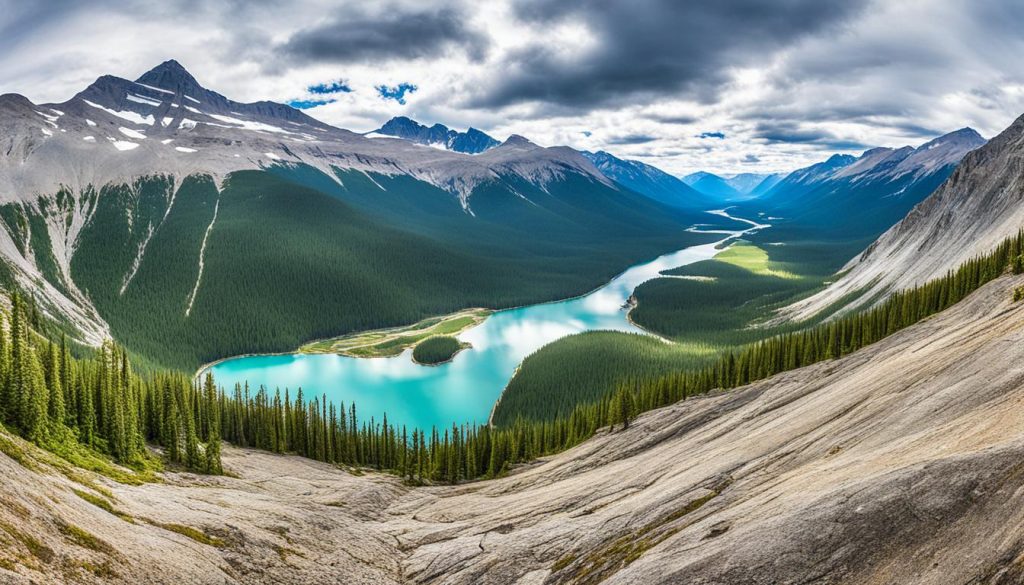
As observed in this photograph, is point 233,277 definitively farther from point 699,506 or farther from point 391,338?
point 699,506

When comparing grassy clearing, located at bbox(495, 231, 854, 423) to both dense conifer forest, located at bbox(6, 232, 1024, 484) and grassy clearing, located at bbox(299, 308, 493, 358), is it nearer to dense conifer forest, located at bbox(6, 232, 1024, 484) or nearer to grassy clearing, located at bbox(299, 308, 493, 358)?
dense conifer forest, located at bbox(6, 232, 1024, 484)

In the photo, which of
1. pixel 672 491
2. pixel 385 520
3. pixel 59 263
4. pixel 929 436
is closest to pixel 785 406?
pixel 672 491

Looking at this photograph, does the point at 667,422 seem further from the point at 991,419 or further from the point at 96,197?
the point at 96,197

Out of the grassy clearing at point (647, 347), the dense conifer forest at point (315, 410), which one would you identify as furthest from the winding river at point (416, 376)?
the dense conifer forest at point (315, 410)

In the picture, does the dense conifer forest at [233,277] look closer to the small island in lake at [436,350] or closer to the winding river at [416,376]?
the winding river at [416,376]

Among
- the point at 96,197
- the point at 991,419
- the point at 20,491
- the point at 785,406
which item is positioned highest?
the point at 96,197

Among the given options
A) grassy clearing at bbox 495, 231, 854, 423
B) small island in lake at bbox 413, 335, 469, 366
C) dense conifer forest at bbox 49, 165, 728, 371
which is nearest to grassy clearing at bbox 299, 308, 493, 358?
dense conifer forest at bbox 49, 165, 728, 371
